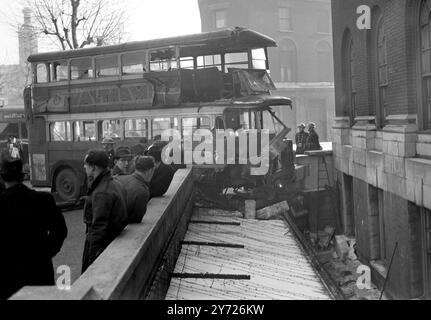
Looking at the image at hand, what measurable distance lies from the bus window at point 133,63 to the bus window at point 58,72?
2.58 metres

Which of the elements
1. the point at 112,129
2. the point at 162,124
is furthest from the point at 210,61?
the point at 112,129

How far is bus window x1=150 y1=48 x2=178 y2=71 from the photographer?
579 inches

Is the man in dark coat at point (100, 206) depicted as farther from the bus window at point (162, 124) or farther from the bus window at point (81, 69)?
the bus window at point (81, 69)

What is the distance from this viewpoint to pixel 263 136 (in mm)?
13766

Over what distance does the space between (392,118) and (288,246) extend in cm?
339

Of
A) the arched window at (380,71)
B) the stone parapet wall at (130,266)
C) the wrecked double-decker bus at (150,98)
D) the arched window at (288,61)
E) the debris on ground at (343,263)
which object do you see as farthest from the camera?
the arched window at (288,61)

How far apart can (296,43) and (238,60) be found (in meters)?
26.5

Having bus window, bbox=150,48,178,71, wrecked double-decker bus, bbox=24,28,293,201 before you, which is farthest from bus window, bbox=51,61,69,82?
bus window, bbox=150,48,178,71

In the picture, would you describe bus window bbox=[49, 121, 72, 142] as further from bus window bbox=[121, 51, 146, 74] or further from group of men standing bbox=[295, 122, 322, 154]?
group of men standing bbox=[295, 122, 322, 154]

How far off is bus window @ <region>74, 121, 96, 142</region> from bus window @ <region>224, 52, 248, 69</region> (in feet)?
15.8

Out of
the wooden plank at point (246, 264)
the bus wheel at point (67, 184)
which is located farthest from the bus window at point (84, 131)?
the wooden plank at point (246, 264)

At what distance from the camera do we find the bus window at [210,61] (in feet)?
48.6

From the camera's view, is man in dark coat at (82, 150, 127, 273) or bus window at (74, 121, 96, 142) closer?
man in dark coat at (82, 150, 127, 273)

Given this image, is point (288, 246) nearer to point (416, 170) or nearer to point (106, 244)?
point (416, 170)
